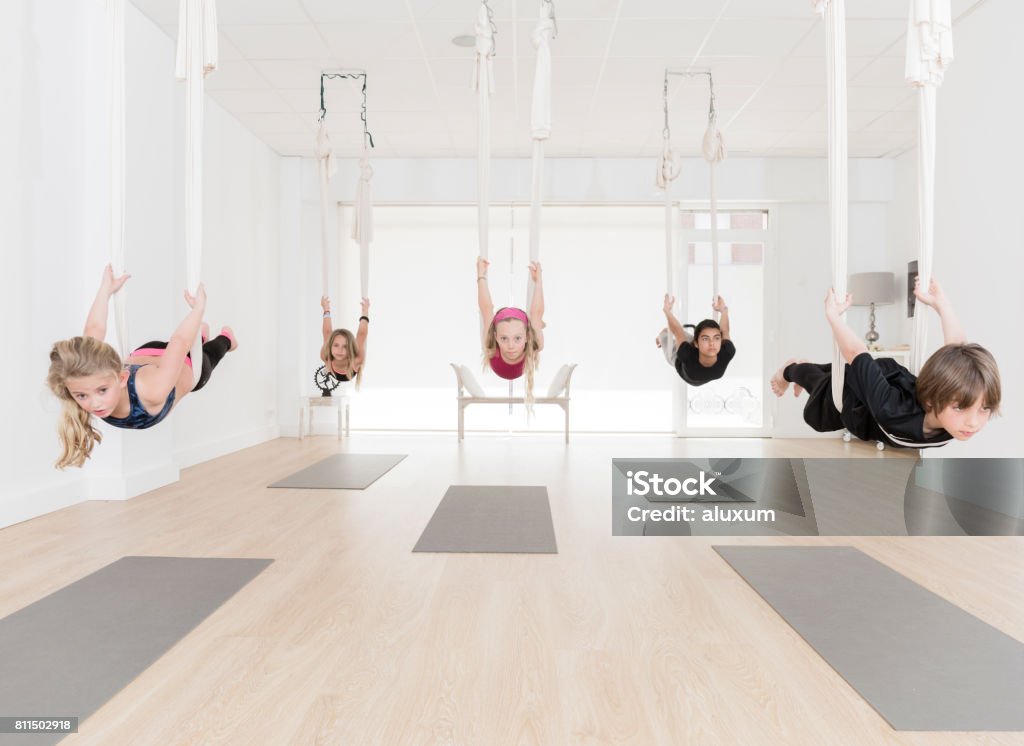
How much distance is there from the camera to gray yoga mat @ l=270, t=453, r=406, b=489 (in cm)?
471

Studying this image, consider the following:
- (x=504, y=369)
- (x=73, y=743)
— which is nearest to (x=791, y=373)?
(x=504, y=369)

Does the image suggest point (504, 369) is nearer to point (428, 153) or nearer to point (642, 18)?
point (642, 18)

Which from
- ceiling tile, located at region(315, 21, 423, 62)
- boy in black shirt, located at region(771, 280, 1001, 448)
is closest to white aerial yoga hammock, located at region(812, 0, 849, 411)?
boy in black shirt, located at region(771, 280, 1001, 448)

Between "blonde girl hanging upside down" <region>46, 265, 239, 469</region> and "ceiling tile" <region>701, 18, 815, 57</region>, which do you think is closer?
"blonde girl hanging upside down" <region>46, 265, 239, 469</region>

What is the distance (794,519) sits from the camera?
3812 millimetres

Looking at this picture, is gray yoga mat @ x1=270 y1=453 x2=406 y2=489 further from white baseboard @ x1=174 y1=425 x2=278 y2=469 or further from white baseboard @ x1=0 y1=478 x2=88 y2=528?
white baseboard @ x1=0 y1=478 x2=88 y2=528

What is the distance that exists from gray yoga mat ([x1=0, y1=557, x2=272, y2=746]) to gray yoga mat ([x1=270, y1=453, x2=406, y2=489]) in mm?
1756

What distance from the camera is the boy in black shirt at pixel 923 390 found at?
230 centimetres

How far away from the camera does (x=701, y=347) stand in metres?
4.53

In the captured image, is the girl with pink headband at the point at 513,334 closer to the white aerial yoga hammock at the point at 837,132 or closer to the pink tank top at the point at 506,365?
the pink tank top at the point at 506,365

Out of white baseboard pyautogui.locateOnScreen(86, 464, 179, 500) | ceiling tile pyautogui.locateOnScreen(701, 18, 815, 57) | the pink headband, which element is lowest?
white baseboard pyautogui.locateOnScreen(86, 464, 179, 500)

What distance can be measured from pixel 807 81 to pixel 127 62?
4.93 meters

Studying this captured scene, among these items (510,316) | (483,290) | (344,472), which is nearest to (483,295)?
(483,290)

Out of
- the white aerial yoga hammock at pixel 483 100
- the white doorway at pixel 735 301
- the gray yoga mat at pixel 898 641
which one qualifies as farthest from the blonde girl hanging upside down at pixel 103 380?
the white doorway at pixel 735 301
